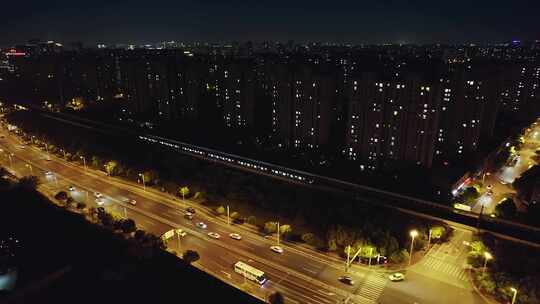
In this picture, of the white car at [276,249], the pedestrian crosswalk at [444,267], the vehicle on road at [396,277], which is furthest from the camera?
the white car at [276,249]

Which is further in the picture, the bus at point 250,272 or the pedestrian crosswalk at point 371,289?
the bus at point 250,272

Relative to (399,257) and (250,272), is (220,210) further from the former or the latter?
(399,257)

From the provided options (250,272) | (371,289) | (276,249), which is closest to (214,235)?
(276,249)

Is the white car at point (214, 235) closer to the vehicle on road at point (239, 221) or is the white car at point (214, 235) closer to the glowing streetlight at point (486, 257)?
the vehicle on road at point (239, 221)

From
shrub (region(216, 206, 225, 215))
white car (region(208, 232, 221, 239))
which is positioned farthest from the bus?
shrub (region(216, 206, 225, 215))

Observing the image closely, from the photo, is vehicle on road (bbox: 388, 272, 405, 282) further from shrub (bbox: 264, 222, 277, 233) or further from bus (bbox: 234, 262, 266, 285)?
shrub (bbox: 264, 222, 277, 233)

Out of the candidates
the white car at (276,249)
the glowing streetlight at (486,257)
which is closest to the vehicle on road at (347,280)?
the white car at (276,249)
